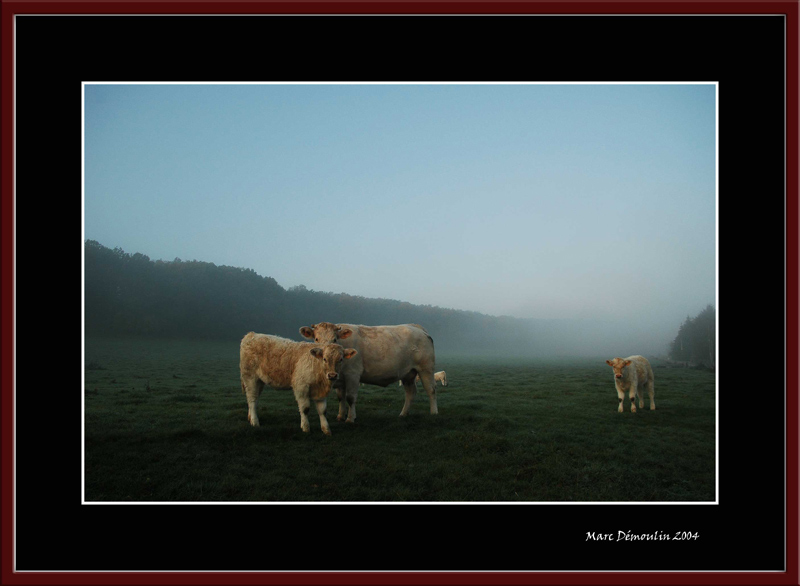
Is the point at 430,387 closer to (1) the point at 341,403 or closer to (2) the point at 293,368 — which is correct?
(1) the point at 341,403

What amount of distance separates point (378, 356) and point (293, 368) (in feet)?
6.77

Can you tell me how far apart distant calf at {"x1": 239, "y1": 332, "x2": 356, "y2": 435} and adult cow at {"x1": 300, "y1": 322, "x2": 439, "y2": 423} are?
1.89ft

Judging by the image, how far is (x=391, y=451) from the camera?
20.1 feet

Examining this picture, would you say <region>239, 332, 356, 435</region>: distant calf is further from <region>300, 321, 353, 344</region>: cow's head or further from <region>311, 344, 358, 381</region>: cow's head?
<region>300, 321, 353, 344</region>: cow's head

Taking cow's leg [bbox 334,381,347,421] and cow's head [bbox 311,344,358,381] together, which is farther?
cow's leg [bbox 334,381,347,421]

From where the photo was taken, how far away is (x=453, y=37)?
4312 mm

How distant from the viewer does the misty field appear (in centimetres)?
458

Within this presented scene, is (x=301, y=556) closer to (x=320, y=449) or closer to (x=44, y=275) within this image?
(x=320, y=449)

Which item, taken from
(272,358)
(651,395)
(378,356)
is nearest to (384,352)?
(378,356)

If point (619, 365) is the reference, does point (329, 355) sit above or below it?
above

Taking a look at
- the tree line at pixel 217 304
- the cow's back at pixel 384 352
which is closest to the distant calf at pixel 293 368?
the cow's back at pixel 384 352

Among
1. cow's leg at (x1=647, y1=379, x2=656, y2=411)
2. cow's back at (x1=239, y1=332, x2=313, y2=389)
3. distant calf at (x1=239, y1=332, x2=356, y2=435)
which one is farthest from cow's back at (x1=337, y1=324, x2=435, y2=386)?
cow's leg at (x1=647, y1=379, x2=656, y2=411)

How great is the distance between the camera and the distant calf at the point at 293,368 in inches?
287

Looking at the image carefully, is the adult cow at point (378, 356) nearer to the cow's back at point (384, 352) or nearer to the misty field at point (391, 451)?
the cow's back at point (384, 352)
